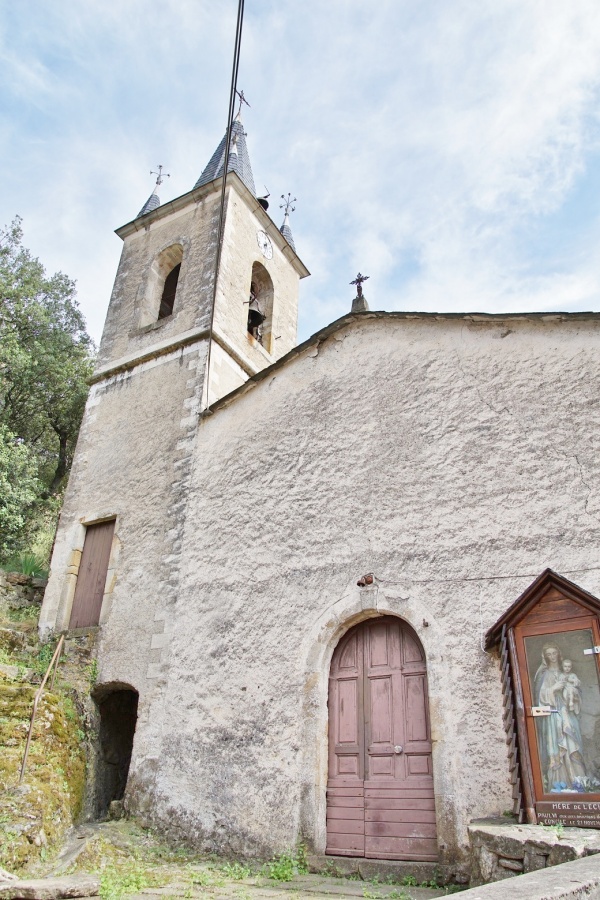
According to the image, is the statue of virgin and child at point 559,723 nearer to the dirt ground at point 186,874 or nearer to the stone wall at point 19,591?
the dirt ground at point 186,874

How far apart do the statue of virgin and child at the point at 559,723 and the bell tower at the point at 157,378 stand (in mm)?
4799

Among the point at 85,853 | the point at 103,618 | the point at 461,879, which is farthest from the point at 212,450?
→ the point at 461,879

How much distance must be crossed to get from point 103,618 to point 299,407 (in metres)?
4.07

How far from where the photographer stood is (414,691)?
630 centimetres

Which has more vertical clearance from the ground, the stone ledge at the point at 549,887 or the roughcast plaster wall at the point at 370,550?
the roughcast plaster wall at the point at 370,550

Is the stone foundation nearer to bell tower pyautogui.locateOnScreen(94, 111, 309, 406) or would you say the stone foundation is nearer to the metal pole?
the metal pole

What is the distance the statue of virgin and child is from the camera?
15.6ft

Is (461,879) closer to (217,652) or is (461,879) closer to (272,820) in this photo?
(272,820)

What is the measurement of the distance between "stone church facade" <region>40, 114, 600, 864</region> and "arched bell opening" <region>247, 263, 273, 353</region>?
3.13 metres

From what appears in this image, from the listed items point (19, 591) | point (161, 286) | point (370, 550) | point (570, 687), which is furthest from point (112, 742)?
point (161, 286)

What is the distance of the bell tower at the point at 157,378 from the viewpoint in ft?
29.8

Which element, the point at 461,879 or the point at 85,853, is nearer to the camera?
the point at 461,879

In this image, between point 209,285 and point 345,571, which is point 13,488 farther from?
point 345,571

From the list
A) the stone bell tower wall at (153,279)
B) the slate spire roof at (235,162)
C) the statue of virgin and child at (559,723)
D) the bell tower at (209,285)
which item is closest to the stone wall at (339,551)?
the statue of virgin and child at (559,723)
